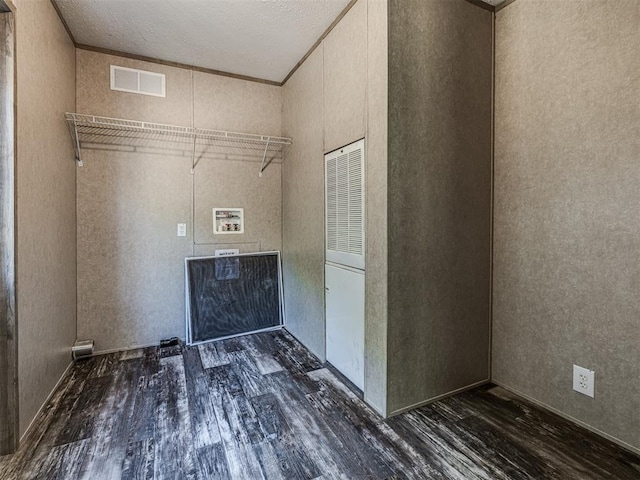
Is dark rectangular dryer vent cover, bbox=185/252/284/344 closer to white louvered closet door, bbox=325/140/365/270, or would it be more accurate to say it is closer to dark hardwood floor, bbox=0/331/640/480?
dark hardwood floor, bbox=0/331/640/480

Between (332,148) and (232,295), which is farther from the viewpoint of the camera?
(232,295)

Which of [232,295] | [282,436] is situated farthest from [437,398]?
[232,295]

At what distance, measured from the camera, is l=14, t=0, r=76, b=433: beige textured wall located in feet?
5.67

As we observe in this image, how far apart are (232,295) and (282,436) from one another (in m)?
1.73

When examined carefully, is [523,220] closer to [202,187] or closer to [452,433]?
[452,433]

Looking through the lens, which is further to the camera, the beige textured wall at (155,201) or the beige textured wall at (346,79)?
the beige textured wall at (155,201)

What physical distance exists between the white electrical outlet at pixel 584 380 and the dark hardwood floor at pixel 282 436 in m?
0.22

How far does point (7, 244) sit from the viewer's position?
1.60 metres

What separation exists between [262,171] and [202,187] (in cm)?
66

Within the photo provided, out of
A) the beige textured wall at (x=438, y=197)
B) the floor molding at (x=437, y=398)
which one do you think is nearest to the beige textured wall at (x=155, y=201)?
the beige textured wall at (x=438, y=197)

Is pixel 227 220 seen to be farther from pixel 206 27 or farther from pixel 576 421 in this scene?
pixel 576 421

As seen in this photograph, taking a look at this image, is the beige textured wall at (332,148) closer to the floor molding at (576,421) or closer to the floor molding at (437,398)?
the floor molding at (437,398)

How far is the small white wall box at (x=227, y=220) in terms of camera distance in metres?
3.29

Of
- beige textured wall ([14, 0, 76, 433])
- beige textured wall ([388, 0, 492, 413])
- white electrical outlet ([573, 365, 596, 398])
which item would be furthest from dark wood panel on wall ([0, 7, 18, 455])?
white electrical outlet ([573, 365, 596, 398])
